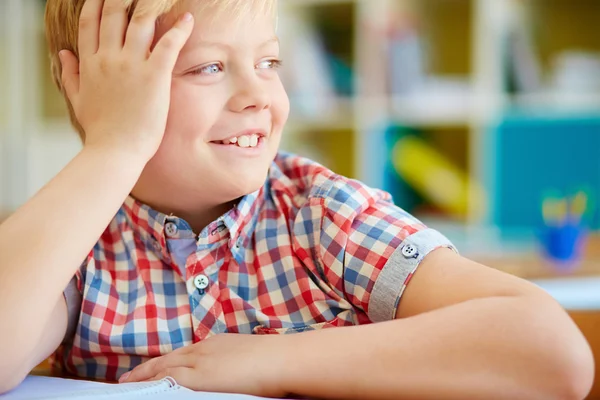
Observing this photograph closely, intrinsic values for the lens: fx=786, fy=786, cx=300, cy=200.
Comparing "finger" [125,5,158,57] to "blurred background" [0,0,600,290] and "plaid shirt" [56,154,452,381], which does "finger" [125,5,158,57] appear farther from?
"blurred background" [0,0,600,290]

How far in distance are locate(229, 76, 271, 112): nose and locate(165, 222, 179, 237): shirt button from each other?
0.16 metres

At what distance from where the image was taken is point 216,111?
3.01 feet

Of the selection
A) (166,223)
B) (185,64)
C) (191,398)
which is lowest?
(191,398)

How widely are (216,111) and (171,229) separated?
0.53 feet

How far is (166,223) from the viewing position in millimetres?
966

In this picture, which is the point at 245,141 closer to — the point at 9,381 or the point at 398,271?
the point at 398,271

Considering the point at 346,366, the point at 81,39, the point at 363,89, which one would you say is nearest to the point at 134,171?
the point at 81,39

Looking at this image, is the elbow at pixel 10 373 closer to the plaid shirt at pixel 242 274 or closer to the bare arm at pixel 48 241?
the bare arm at pixel 48 241

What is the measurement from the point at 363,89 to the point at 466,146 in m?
0.52

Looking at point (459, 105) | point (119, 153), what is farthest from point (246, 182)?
point (459, 105)

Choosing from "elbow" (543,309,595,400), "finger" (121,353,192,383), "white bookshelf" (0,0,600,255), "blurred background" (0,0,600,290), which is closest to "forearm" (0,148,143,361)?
"finger" (121,353,192,383)

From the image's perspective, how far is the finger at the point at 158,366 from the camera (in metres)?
0.80

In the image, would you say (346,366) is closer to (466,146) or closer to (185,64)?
(185,64)

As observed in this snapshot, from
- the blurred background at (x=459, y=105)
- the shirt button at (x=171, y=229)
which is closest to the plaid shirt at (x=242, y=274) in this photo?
the shirt button at (x=171, y=229)
